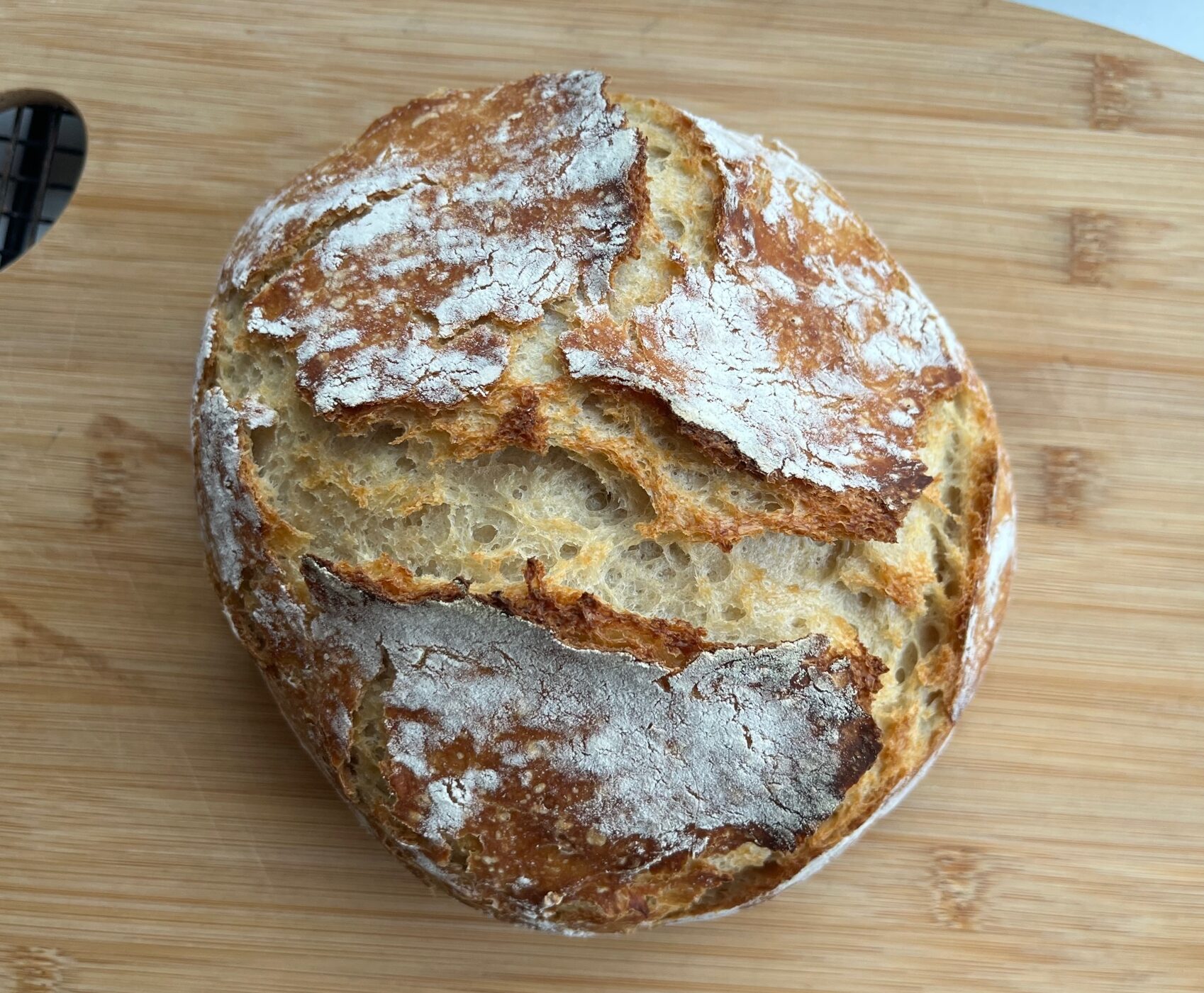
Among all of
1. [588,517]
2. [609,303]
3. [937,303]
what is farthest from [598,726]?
[937,303]

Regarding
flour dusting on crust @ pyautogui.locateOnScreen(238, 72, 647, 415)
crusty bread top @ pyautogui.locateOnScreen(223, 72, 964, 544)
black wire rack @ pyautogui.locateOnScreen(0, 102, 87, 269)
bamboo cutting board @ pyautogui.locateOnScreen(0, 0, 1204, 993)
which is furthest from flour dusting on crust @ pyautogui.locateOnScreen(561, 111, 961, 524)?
black wire rack @ pyautogui.locateOnScreen(0, 102, 87, 269)

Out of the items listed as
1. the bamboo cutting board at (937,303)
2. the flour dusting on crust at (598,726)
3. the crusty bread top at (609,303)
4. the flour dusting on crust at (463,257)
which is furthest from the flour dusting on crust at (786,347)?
the bamboo cutting board at (937,303)

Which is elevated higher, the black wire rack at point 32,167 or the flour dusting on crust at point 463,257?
the flour dusting on crust at point 463,257

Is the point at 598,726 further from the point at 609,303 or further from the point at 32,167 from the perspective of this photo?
the point at 32,167

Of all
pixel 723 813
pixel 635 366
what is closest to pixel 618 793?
pixel 723 813

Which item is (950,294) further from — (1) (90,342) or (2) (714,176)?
(1) (90,342)

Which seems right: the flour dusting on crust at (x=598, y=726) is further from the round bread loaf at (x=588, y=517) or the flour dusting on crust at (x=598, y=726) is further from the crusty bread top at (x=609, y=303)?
the crusty bread top at (x=609, y=303)
